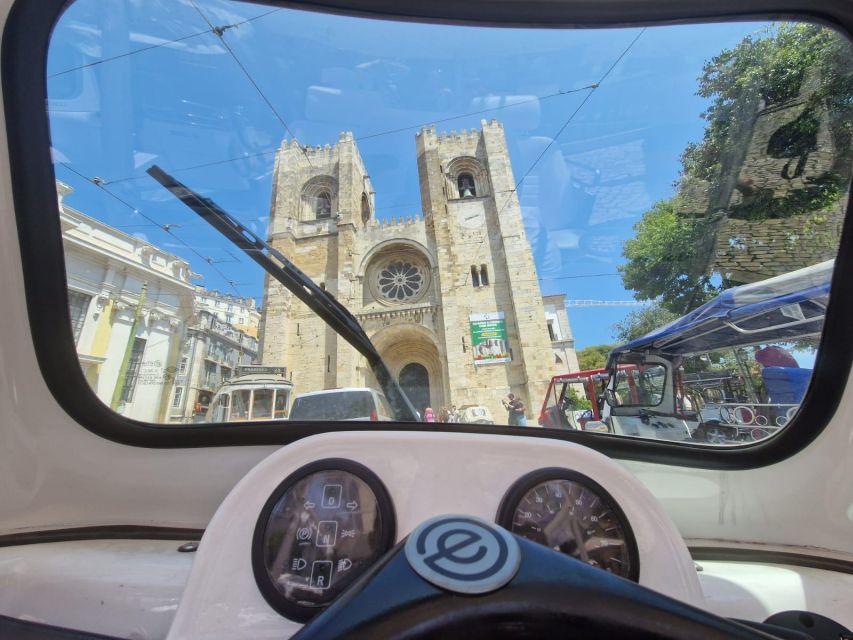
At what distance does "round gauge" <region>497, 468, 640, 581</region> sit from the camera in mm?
1030

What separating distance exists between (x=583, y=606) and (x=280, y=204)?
2702mm

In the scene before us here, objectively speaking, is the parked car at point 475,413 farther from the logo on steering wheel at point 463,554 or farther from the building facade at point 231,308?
the logo on steering wheel at point 463,554

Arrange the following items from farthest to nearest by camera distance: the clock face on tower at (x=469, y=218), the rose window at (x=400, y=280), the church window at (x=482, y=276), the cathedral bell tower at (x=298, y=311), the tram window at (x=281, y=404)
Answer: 1. the rose window at (x=400, y=280)
2. the clock face on tower at (x=469, y=218)
3. the church window at (x=482, y=276)
4. the cathedral bell tower at (x=298, y=311)
5. the tram window at (x=281, y=404)

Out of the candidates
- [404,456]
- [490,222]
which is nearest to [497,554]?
[404,456]

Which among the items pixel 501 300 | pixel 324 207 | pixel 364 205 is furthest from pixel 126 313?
pixel 364 205

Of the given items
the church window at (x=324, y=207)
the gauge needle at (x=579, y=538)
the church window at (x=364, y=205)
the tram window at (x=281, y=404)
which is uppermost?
the church window at (x=364, y=205)

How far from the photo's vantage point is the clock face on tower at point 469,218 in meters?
5.33

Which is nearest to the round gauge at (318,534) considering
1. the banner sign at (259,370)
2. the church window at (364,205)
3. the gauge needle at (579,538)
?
the gauge needle at (579,538)

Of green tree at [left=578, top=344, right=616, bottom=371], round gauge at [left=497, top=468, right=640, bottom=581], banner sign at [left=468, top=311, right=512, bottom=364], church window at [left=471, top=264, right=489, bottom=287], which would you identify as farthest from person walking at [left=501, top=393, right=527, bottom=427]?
church window at [left=471, top=264, right=489, bottom=287]

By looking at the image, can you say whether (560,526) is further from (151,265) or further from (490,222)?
(490,222)

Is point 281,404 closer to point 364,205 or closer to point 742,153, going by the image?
point 742,153

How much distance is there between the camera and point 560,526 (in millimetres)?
1088

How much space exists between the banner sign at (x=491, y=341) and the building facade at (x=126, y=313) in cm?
212

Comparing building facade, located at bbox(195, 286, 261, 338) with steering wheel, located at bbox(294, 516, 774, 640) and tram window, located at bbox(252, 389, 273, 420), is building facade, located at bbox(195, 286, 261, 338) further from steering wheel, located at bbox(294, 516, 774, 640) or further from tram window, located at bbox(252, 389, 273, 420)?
steering wheel, located at bbox(294, 516, 774, 640)
